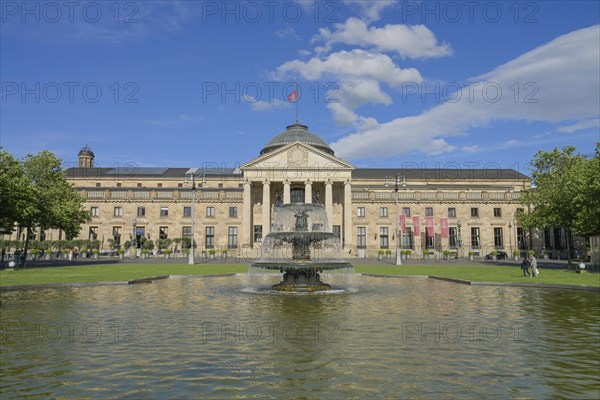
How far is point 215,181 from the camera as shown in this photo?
99812 mm

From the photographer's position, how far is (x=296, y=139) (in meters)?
81.8

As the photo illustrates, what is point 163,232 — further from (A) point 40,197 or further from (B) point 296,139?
(A) point 40,197

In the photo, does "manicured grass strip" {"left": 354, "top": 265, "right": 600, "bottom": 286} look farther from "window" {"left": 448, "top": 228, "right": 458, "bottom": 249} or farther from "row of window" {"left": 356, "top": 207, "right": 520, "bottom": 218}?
Answer: "row of window" {"left": 356, "top": 207, "right": 520, "bottom": 218}

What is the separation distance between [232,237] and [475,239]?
40.7 m

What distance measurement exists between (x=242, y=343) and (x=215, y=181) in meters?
90.9

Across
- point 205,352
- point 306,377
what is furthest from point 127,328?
point 306,377

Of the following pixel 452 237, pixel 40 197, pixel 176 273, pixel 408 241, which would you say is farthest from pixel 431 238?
pixel 40 197

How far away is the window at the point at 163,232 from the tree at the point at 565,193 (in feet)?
176

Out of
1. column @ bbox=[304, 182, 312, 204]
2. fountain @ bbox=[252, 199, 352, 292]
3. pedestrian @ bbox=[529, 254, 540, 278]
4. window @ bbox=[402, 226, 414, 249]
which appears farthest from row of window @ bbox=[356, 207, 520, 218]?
fountain @ bbox=[252, 199, 352, 292]

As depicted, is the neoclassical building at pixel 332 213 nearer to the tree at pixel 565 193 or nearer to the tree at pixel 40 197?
the tree at pixel 565 193

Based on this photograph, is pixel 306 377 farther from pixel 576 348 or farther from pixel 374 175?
pixel 374 175

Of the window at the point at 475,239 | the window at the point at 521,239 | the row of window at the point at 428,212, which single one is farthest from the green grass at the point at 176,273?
the window at the point at 521,239

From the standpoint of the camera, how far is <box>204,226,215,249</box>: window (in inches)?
3127

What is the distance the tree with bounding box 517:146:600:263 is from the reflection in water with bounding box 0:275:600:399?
25.4m
